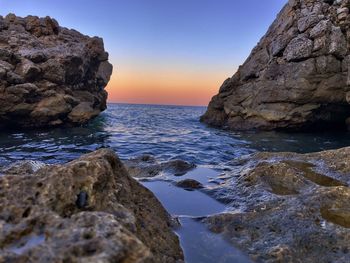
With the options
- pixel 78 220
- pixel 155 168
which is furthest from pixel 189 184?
pixel 78 220

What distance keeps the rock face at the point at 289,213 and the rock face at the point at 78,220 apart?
3.82 ft

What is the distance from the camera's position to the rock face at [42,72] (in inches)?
827

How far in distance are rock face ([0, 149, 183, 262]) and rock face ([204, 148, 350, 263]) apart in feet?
3.82

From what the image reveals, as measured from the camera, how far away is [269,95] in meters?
25.3

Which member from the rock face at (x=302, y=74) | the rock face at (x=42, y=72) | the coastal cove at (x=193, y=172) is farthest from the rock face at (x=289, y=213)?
the rock face at (x=42, y=72)

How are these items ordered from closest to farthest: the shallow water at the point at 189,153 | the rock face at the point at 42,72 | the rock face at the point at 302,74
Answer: the shallow water at the point at 189,153
the rock face at the point at 42,72
the rock face at the point at 302,74

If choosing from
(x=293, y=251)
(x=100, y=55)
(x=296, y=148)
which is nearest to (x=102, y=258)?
(x=293, y=251)

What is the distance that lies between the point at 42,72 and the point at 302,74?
1982cm

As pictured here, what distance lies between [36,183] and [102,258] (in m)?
1.50

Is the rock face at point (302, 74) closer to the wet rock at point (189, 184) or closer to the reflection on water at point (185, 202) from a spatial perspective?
the wet rock at point (189, 184)

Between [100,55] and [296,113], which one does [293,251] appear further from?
[100,55]

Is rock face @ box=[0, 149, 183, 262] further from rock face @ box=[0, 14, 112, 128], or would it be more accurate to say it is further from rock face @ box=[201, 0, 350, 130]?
rock face @ box=[201, 0, 350, 130]

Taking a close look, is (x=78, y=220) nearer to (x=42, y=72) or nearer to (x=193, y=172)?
(x=193, y=172)

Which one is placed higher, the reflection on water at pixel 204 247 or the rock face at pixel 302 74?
the rock face at pixel 302 74
